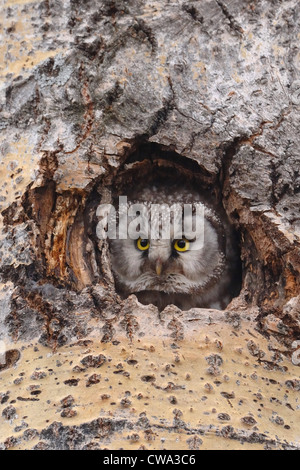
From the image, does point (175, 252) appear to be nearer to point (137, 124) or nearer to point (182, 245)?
point (182, 245)

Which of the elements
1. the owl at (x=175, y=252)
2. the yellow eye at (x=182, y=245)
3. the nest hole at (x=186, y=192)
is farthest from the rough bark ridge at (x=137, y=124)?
the yellow eye at (x=182, y=245)

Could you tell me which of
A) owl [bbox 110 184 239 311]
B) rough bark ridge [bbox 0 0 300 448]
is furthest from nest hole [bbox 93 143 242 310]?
rough bark ridge [bbox 0 0 300 448]

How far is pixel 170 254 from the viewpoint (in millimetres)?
2924

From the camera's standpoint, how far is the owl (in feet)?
9.28

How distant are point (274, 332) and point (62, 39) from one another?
156 cm

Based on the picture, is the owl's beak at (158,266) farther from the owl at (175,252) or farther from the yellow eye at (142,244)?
the yellow eye at (142,244)

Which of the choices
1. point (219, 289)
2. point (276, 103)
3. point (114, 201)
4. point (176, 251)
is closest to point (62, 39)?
point (114, 201)

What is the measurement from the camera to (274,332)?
1.84 metres

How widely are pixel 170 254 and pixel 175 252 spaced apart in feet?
0.16

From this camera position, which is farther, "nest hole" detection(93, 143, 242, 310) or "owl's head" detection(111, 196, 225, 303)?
"owl's head" detection(111, 196, 225, 303)

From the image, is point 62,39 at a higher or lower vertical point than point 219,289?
higher

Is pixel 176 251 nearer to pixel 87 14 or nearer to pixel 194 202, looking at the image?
pixel 194 202

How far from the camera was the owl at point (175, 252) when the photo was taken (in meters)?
2.83

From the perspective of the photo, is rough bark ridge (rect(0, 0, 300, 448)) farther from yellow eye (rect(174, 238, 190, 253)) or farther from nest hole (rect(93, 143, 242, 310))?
yellow eye (rect(174, 238, 190, 253))
